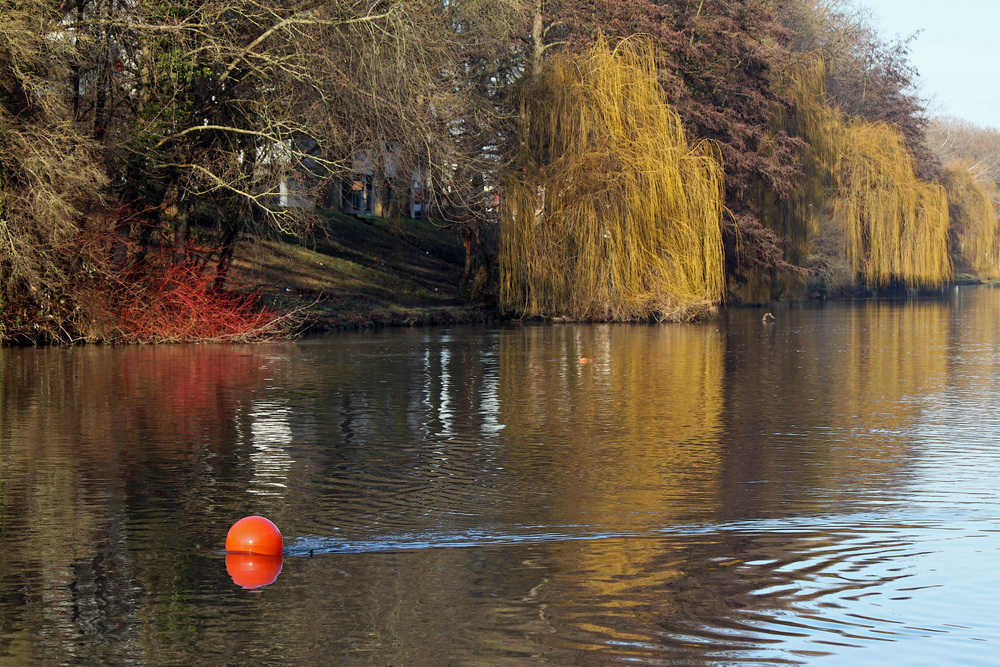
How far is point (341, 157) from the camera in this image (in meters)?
28.4

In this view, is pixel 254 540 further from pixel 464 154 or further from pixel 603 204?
pixel 603 204

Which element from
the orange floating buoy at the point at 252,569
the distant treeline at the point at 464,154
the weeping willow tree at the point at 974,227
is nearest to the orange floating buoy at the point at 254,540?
the orange floating buoy at the point at 252,569

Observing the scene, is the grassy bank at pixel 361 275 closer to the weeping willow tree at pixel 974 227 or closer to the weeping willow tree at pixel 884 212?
the weeping willow tree at pixel 884 212

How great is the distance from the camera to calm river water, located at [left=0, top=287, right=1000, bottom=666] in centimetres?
566

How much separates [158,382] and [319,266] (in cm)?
2269

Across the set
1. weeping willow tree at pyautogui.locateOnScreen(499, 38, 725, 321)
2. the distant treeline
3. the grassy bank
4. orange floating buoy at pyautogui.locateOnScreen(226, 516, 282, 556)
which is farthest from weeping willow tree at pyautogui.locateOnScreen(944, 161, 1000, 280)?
orange floating buoy at pyautogui.locateOnScreen(226, 516, 282, 556)

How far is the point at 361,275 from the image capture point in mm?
40656

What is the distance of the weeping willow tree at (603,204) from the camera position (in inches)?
1342

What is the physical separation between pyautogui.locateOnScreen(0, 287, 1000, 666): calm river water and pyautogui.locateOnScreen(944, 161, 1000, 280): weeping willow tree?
5250 cm

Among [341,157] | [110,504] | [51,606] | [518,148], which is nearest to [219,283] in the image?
[341,157]

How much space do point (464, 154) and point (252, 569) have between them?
85.6 feet

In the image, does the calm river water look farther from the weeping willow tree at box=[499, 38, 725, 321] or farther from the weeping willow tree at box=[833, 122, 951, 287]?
the weeping willow tree at box=[833, 122, 951, 287]

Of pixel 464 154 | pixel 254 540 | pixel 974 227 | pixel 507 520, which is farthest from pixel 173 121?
pixel 974 227

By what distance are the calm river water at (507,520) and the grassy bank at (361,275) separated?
50.1 feet
